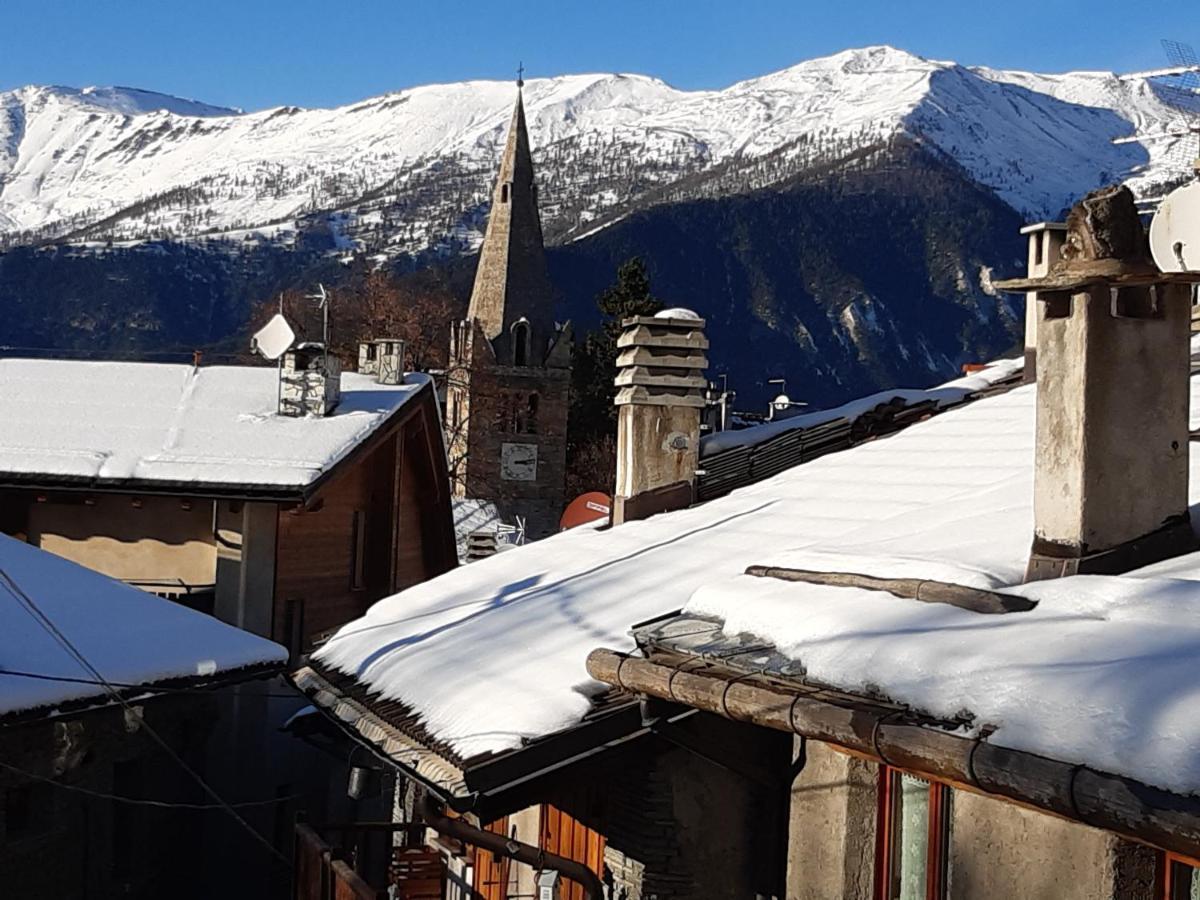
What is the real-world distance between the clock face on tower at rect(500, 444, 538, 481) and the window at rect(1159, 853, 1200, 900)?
56.5m

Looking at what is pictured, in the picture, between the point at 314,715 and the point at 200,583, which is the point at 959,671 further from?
the point at 200,583

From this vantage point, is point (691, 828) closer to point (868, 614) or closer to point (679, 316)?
point (868, 614)

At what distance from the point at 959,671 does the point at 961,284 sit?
605ft

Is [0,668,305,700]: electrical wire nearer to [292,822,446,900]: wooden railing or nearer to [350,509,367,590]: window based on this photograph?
[292,822,446,900]: wooden railing

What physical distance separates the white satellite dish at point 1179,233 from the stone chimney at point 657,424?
5.35 m

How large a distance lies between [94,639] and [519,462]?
51567 mm

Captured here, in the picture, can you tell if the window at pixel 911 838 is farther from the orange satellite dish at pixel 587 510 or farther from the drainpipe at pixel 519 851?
the orange satellite dish at pixel 587 510

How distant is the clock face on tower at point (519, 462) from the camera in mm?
60469

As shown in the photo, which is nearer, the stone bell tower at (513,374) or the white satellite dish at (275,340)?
the white satellite dish at (275,340)

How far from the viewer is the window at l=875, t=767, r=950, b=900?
15.5 ft

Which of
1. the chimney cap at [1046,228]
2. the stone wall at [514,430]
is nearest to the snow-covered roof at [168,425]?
the chimney cap at [1046,228]

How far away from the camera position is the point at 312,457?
1528 cm

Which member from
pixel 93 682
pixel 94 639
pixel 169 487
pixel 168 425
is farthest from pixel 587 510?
pixel 93 682

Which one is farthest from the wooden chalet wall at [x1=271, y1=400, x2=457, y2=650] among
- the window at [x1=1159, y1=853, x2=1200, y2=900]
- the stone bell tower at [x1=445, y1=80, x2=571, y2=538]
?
the stone bell tower at [x1=445, y1=80, x2=571, y2=538]
